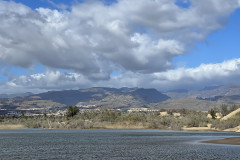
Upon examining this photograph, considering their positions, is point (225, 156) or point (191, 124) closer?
point (225, 156)

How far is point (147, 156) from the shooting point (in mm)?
64062

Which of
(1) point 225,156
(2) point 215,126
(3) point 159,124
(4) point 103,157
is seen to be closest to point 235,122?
(2) point 215,126

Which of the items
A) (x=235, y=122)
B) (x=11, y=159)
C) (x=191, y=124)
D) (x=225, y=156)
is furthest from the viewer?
(x=191, y=124)

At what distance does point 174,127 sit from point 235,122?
3273cm

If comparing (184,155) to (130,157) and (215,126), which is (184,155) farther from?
(215,126)

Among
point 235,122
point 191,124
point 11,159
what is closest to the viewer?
point 11,159

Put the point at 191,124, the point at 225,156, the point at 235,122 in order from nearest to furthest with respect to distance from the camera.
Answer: the point at 225,156 < the point at 235,122 < the point at 191,124

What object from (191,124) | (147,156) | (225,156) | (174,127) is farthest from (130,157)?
(191,124)

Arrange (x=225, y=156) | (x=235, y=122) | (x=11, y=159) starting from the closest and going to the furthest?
(x=11, y=159)
(x=225, y=156)
(x=235, y=122)

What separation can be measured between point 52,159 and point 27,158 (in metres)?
4.66

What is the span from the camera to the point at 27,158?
60.2 metres

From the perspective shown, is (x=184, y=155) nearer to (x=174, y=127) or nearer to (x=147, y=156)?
(x=147, y=156)

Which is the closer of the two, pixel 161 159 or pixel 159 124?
pixel 161 159

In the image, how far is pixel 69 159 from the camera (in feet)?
195
